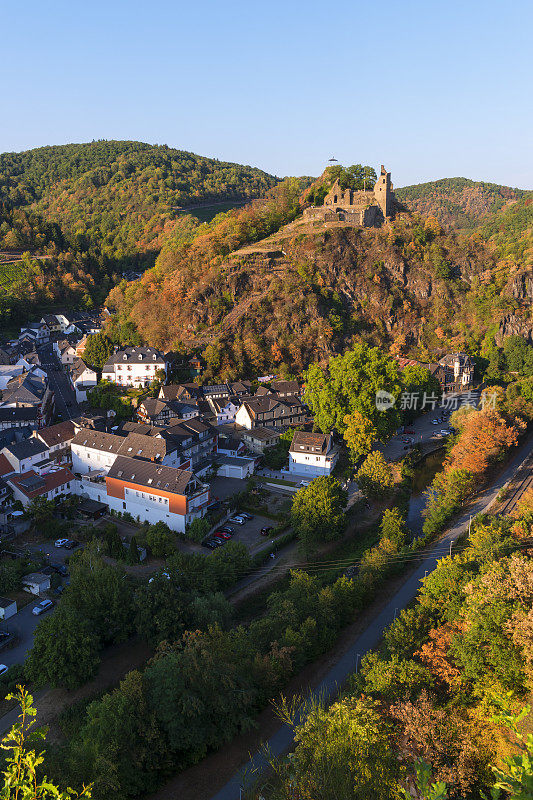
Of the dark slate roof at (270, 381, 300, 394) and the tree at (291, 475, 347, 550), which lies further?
the dark slate roof at (270, 381, 300, 394)

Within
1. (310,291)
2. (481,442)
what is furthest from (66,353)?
(481,442)

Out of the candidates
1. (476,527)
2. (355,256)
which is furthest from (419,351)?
(476,527)

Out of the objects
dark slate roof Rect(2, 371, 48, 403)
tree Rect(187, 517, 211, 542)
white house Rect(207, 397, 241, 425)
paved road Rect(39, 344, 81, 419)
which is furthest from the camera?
paved road Rect(39, 344, 81, 419)

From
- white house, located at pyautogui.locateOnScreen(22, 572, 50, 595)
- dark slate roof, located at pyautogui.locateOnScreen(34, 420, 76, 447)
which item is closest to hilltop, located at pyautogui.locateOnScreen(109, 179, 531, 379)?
dark slate roof, located at pyautogui.locateOnScreen(34, 420, 76, 447)

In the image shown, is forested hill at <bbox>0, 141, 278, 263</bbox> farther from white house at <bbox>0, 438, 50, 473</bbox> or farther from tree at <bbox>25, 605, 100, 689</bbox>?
tree at <bbox>25, 605, 100, 689</bbox>

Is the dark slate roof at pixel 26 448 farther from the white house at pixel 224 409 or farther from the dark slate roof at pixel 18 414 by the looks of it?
the white house at pixel 224 409
